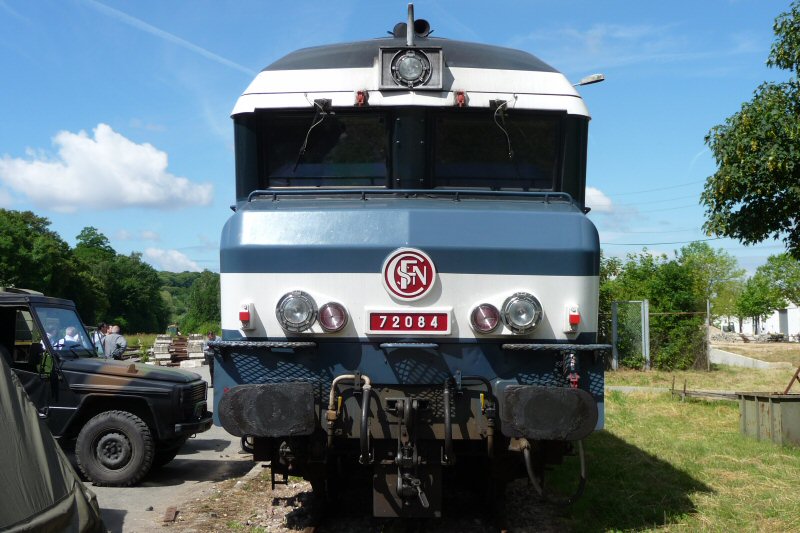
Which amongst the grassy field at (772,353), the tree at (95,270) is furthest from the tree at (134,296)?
the grassy field at (772,353)

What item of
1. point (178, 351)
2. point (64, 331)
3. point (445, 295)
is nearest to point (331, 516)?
point (445, 295)

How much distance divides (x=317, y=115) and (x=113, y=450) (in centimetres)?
475

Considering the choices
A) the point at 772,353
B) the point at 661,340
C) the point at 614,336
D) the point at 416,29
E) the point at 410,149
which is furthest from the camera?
the point at 772,353

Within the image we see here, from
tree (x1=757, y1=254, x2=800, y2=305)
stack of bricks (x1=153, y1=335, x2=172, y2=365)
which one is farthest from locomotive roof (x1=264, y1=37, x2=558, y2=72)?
tree (x1=757, y1=254, x2=800, y2=305)

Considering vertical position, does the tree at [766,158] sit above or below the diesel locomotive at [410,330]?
above

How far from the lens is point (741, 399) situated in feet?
36.4

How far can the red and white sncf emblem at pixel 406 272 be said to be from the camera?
17.4ft

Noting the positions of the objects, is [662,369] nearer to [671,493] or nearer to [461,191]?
[671,493]

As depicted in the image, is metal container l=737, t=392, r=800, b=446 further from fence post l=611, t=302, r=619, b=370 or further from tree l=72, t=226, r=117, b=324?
tree l=72, t=226, r=117, b=324

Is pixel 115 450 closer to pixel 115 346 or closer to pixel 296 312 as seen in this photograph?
pixel 296 312

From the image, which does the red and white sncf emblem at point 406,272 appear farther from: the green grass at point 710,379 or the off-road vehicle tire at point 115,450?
the green grass at point 710,379

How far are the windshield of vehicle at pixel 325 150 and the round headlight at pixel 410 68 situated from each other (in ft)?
1.08

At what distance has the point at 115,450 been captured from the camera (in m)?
8.64

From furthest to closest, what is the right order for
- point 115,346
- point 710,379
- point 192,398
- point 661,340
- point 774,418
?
point 661,340 < point 710,379 < point 115,346 < point 774,418 < point 192,398
